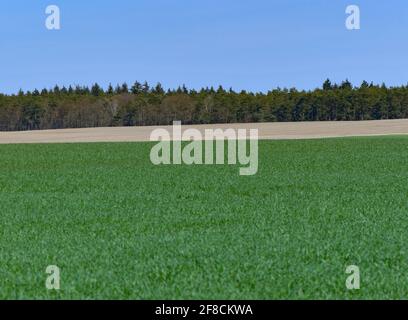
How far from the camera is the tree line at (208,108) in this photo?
148500 mm

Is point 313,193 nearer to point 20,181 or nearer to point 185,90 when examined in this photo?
point 20,181

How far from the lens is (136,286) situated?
894cm

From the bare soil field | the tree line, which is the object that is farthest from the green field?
the tree line

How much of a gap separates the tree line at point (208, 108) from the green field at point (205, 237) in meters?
123

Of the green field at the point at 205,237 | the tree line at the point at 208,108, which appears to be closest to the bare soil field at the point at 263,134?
the green field at the point at 205,237

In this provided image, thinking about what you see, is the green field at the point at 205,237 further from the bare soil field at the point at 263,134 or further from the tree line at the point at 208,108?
Answer: the tree line at the point at 208,108

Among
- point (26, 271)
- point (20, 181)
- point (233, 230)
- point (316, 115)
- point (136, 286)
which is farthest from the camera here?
point (316, 115)

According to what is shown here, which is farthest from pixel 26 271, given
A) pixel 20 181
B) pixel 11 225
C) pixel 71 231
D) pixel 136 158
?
pixel 136 158

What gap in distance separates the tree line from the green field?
12263cm

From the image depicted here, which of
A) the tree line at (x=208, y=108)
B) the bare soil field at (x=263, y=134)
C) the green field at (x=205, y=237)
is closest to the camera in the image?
the green field at (x=205, y=237)

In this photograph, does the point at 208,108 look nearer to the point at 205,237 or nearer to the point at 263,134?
the point at 263,134

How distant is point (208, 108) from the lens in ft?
493

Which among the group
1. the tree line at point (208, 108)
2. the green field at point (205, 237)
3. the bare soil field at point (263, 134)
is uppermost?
the tree line at point (208, 108)

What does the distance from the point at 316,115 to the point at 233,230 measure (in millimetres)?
141140
